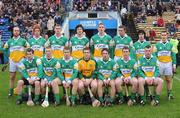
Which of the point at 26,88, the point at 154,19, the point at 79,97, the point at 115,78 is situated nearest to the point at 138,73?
the point at 115,78

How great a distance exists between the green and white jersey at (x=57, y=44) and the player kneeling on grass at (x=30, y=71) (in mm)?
1156

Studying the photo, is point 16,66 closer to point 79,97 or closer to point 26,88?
point 26,88

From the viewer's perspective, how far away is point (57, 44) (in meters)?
14.9

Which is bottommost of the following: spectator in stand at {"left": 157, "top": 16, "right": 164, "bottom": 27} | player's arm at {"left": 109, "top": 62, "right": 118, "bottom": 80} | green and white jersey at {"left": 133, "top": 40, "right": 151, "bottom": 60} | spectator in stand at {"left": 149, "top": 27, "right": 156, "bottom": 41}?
spectator in stand at {"left": 149, "top": 27, "right": 156, "bottom": 41}

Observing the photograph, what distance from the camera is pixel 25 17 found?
35.5 m

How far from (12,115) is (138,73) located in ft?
11.2

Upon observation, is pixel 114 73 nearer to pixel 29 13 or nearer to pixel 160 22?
pixel 160 22

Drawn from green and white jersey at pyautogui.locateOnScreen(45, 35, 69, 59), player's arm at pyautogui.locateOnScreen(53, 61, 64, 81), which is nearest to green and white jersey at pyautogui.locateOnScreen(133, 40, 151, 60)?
green and white jersey at pyautogui.locateOnScreen(45, 35, 69, 59)

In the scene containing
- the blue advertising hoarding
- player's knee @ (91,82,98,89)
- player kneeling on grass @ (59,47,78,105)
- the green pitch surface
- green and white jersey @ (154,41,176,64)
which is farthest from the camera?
the blue advertising hoarding

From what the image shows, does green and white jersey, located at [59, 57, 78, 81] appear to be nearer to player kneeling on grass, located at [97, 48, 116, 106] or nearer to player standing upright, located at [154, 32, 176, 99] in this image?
player kneeling on grass, located at [97, 48, 116, 106]

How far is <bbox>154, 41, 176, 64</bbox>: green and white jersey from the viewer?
1441 cm

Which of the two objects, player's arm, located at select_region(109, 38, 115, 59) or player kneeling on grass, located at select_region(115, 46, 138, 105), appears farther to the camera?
player's arm, located at select_region(109, 38, 115, 59)

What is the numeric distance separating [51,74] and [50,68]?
155mm

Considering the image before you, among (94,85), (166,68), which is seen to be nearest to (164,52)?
(166,68)
